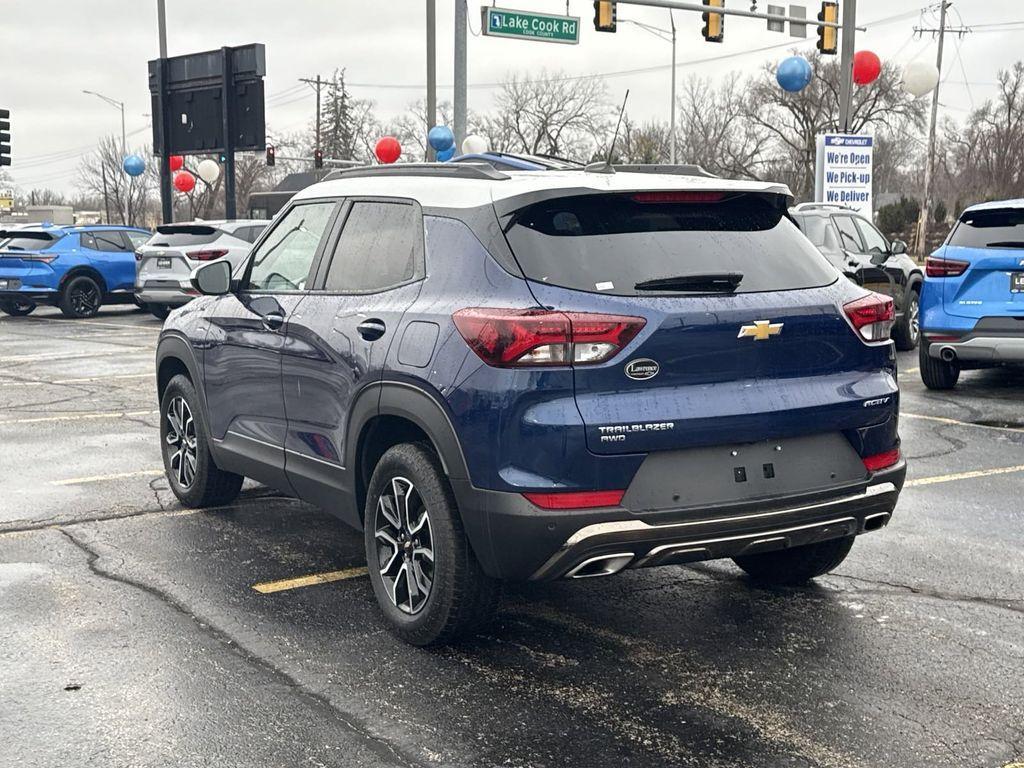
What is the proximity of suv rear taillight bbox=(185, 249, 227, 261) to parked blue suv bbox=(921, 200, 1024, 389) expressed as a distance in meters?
12.8

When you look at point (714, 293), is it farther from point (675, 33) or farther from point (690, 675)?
point (675, 33)

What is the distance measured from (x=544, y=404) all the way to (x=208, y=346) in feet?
9.39

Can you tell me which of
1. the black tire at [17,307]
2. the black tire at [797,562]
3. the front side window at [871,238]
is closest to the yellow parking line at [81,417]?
the black tire at [797,562]

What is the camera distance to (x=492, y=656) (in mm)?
4586

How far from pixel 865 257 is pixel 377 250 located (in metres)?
10.6

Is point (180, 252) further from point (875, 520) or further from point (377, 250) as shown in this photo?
point (875, 520)

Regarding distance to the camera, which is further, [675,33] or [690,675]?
[675,33]

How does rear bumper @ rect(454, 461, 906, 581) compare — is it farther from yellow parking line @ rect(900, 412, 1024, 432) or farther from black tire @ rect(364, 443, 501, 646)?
yellow parking line @ rect(900, 412, 1024, 432)

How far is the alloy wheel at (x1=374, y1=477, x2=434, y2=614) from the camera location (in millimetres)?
4656

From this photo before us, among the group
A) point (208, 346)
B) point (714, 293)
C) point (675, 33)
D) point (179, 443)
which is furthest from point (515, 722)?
point (675, 33)

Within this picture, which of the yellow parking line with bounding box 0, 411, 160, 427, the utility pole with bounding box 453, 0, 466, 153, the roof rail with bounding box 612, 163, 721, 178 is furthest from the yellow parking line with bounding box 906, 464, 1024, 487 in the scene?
the utility pole with bounding box 453, 0, 466, 153

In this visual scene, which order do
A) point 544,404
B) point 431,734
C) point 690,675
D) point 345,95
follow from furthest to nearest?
point 345,95
point 690,675
point 544,404
point 431,734

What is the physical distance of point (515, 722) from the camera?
3955 millimetres

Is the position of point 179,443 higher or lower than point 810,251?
lower
